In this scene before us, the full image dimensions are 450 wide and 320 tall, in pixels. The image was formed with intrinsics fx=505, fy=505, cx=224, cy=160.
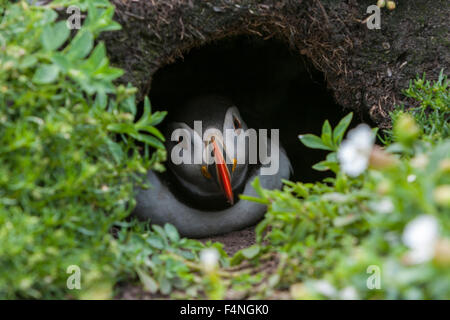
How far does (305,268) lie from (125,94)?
3.09ft

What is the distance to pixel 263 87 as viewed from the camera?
3998 millimetres

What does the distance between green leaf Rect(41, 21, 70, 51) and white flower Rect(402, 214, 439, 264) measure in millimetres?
1329

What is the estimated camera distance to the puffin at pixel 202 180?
3145 mm

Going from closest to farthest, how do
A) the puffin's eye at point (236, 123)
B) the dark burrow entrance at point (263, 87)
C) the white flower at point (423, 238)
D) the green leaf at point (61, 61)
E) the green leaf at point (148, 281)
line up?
the white flower at point (423, 238), the green leaf at point (61, 61), the green leaf at point (148, 281), the puffin's eye at point (236, 123), the dark burrow entrance at point (263, 87)

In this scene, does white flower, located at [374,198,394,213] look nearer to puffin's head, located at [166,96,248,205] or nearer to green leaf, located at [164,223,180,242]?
green leaf, located at [164,223,180,242]

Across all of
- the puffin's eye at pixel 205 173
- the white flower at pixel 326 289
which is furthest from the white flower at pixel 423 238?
the puffin's eye at pixel 205 173

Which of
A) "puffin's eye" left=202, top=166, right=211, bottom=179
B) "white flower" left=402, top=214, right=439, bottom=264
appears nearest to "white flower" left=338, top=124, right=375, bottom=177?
"white flower" left=402, top=214, right=439, bottom=264

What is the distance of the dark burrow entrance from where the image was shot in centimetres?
369

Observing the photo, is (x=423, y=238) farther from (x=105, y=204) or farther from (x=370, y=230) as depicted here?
(x=105, y=204)

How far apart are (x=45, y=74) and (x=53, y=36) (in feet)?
0.49

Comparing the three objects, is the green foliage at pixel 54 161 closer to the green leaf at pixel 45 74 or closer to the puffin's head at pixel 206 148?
the green leaf at pixel 45 74

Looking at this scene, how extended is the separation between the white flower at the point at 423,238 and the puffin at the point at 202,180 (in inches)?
73.3

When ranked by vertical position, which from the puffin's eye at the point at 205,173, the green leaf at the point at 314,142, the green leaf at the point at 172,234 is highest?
the puffin's eye at the point at 205,173

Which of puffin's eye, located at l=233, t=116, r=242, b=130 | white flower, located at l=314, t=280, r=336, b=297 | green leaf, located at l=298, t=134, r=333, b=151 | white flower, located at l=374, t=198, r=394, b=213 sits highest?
puffin's eye, located at l=233, t=116, r=242, b=130
